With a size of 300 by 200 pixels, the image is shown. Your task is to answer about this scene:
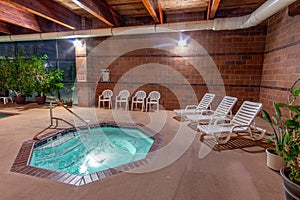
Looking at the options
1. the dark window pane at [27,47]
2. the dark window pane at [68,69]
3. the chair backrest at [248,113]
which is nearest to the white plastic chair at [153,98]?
the chair backrest at [248,113]

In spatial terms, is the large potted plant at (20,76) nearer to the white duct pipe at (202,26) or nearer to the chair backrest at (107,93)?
the white duct pipe at (202,26)

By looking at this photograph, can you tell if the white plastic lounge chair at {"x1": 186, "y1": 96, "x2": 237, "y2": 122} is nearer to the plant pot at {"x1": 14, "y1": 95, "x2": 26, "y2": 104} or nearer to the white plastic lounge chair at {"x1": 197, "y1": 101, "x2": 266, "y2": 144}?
the white plastic lounge chair at {"x1": 197, "y1": 101, "x2": 266, "y2": 144}

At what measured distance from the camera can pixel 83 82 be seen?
639 centimetres

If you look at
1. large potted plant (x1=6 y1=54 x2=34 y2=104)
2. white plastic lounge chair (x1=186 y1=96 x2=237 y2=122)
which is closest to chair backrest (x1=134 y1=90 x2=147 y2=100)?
white plastic lounge chair (x1=186 y1=96 x2=237 y2=122)

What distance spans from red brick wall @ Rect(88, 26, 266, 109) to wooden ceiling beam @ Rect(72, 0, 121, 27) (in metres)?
0.94

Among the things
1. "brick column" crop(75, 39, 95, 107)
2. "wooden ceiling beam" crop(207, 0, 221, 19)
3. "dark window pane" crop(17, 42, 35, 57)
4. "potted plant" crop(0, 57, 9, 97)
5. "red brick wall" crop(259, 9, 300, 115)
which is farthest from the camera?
"dark window pane" crop(17, 42, 35, 57)

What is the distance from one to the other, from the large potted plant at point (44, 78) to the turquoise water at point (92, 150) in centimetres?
351

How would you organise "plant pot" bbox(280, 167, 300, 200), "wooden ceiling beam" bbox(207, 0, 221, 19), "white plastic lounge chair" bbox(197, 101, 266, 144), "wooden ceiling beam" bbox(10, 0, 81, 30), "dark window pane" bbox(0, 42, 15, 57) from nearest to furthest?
"plant pot" bbox(280, 167, 300, 200)
"white plastic lounge chair" bbox(197, 101, 266, 144)
"wooden ceiling beam" bbox(207, 0, 221, 19)
"wooden ceiling beam" bbox(10, 0, 81, 30)
"dark window pane" bbox(0, 42, 15, 57)

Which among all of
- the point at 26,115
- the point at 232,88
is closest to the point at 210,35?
the point at 232,88

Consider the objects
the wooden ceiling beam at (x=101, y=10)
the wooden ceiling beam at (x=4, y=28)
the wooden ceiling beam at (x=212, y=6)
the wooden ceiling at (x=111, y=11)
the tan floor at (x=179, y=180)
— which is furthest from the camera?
the wooden ceiling beam at (x=4, y=28)

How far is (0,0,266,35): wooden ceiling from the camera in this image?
418 cm

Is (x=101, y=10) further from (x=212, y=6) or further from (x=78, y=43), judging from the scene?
(x=212, y=6)

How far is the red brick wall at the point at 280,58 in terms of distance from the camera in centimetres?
344

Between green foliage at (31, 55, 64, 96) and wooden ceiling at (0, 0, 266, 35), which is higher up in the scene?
wooden ceiling at (0, 0, 266, 35)
